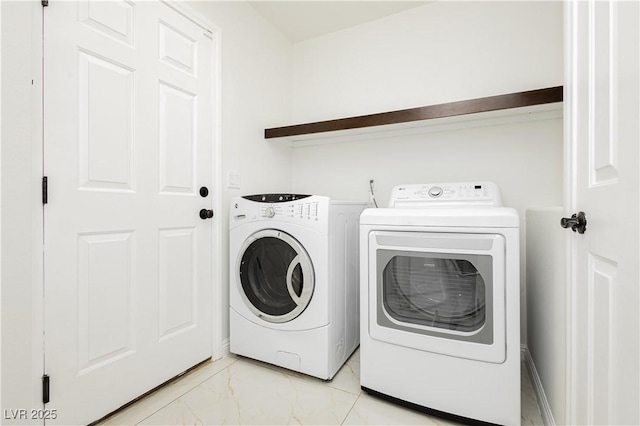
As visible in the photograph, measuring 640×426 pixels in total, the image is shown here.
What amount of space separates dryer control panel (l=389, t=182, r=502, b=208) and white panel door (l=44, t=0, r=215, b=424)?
119 cm

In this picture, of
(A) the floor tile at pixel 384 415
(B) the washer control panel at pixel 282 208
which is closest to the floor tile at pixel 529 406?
(A) the floor tile at pixel 384 415

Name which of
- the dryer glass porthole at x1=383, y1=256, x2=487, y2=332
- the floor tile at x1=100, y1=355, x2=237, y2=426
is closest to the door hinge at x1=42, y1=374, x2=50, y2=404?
the floor tile at x1=100, y1=355, x2=237, y2=426

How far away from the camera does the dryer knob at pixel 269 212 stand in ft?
5.71

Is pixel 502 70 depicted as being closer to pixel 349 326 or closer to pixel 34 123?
pixel 349 326

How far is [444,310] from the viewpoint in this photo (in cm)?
136

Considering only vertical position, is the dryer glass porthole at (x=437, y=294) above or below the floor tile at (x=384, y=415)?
above

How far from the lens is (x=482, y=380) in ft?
4.17

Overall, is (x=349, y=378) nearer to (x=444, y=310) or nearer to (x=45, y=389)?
(x=444, y=310)

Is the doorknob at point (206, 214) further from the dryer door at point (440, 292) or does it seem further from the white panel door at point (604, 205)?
the white panel door at point (604, 205)

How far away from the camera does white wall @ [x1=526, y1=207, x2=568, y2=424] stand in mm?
1063

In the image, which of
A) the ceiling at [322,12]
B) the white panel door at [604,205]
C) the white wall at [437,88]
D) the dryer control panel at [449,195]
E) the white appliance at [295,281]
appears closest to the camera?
the white panel door at [604,205]

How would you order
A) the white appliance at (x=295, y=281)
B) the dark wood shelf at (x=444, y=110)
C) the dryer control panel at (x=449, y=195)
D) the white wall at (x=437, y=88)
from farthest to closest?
the white wall at (x=437, y=88) → the dryer control panel at (x=449, y=195) → the white appliance at (x=295, y=281) → the dark wood shelf at (x=444, y=110)

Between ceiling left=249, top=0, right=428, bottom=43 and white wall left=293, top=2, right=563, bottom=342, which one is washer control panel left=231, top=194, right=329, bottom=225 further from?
ceiling left=249, top=0, right=428, bottom=43

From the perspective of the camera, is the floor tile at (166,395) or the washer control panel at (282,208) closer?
the floor tile at (166,395)
